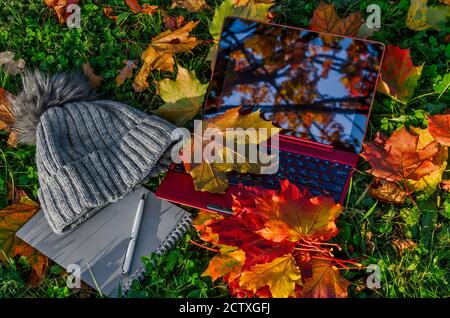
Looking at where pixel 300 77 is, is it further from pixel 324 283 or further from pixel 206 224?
pixel 324 283

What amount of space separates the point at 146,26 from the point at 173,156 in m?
0.65

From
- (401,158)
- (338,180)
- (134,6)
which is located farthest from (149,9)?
(401,158)

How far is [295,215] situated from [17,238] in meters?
1.04

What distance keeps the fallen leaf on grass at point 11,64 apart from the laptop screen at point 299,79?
0.87 meters

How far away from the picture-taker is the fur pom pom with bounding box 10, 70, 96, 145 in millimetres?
2033

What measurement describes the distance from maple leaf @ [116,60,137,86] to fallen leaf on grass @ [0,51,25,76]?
0.42 meters

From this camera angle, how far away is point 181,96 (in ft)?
6.98

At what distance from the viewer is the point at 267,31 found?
1980 millimetres

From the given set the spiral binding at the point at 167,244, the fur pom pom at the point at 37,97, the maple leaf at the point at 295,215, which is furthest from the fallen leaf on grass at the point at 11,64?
the maple leaf at the point at 295,215

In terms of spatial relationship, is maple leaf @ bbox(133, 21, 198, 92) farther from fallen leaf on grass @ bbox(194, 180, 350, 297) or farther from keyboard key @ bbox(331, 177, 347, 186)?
keyboard key @ bbox(331, 177, 347, 186)

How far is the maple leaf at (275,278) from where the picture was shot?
1.73m

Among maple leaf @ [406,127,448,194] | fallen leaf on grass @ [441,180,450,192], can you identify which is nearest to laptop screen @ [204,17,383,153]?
maple leaf @ [406,127,448,194]
